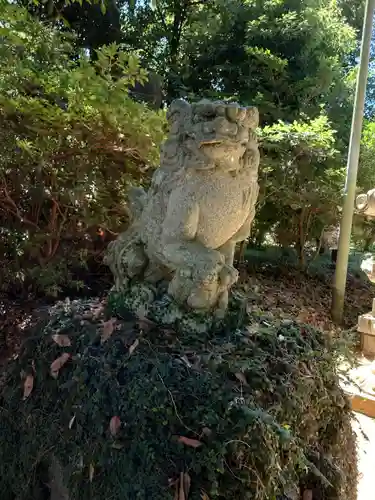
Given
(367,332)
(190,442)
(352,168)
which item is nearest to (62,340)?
(190,442)

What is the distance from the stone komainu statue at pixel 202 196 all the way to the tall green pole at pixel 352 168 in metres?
3.48

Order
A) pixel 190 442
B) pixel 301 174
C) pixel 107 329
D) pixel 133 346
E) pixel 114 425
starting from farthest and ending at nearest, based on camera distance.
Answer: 1. pixel 301 174
2. pixel 107 329
3. pixel 133 346
4. pixel 114 425
5. pixel 190 442

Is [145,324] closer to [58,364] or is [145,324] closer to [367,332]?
[58,364]

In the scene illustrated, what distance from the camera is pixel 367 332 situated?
445 cm

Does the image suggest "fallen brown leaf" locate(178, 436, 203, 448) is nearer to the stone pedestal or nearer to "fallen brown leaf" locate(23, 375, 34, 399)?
"fallen brown leaf" locate(23, 375, 34, 399)

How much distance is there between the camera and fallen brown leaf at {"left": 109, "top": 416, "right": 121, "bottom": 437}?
1477 millimetres

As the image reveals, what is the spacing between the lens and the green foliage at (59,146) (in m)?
3.00

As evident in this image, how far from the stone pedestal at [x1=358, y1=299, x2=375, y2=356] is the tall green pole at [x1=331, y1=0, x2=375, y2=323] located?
31.2 inches

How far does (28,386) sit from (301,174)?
4.23 m

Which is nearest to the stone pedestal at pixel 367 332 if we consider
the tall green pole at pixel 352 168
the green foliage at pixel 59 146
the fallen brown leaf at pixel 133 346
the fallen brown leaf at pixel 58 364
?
the tall green pole at pixel 352 168

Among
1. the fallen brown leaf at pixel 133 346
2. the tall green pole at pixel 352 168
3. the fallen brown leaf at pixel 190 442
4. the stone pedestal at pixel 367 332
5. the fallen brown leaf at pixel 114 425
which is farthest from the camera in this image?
the tall green pole at pixel 352 168

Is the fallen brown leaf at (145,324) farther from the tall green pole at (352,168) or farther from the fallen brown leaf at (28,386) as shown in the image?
the tall green pole at (352,168)

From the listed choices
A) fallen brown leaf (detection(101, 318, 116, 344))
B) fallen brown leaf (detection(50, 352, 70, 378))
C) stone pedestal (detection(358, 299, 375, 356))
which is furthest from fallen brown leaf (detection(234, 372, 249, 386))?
stone pedestal (detection(358, 299, 375, 356))

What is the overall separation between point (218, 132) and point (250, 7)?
508 cm
